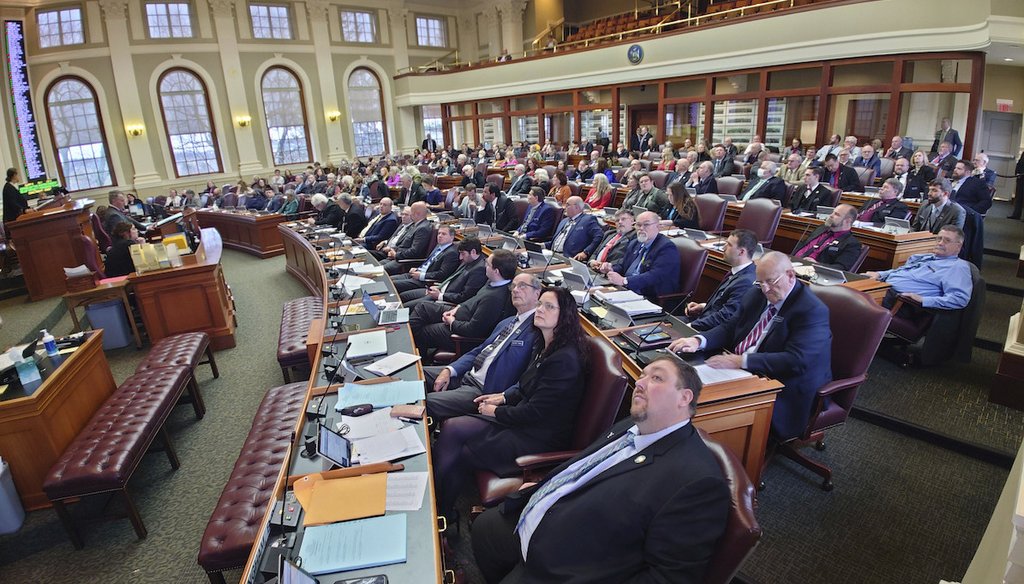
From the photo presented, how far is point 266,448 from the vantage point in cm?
295

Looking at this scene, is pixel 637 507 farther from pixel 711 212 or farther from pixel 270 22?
pixel 270 22

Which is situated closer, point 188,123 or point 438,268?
point 438,268

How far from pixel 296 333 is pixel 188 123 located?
1544 centimetres

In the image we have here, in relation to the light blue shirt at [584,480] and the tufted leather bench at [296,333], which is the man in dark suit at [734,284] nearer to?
the light blue shirt at [584,480]

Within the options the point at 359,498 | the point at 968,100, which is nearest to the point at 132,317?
the point at 359,498

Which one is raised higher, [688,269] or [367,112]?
[367,112]

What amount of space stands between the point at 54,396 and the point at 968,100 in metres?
12.0

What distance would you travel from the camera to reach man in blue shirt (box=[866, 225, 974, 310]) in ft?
13.1

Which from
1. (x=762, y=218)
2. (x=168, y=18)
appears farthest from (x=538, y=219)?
(x=168, y=18)

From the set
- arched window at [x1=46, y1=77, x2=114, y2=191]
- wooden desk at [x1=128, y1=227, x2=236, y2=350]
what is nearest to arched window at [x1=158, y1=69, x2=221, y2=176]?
arched window at [x1=46, y1=77, x2=114, y2=191]

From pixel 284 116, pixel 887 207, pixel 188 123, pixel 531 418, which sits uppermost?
pixel 284 116

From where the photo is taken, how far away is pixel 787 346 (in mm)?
2799

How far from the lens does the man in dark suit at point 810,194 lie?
20.7 ft

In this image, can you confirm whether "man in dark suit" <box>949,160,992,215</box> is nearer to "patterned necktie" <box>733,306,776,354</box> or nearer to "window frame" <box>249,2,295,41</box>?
"patterned necktie" <box>733,306,776,354</box>
